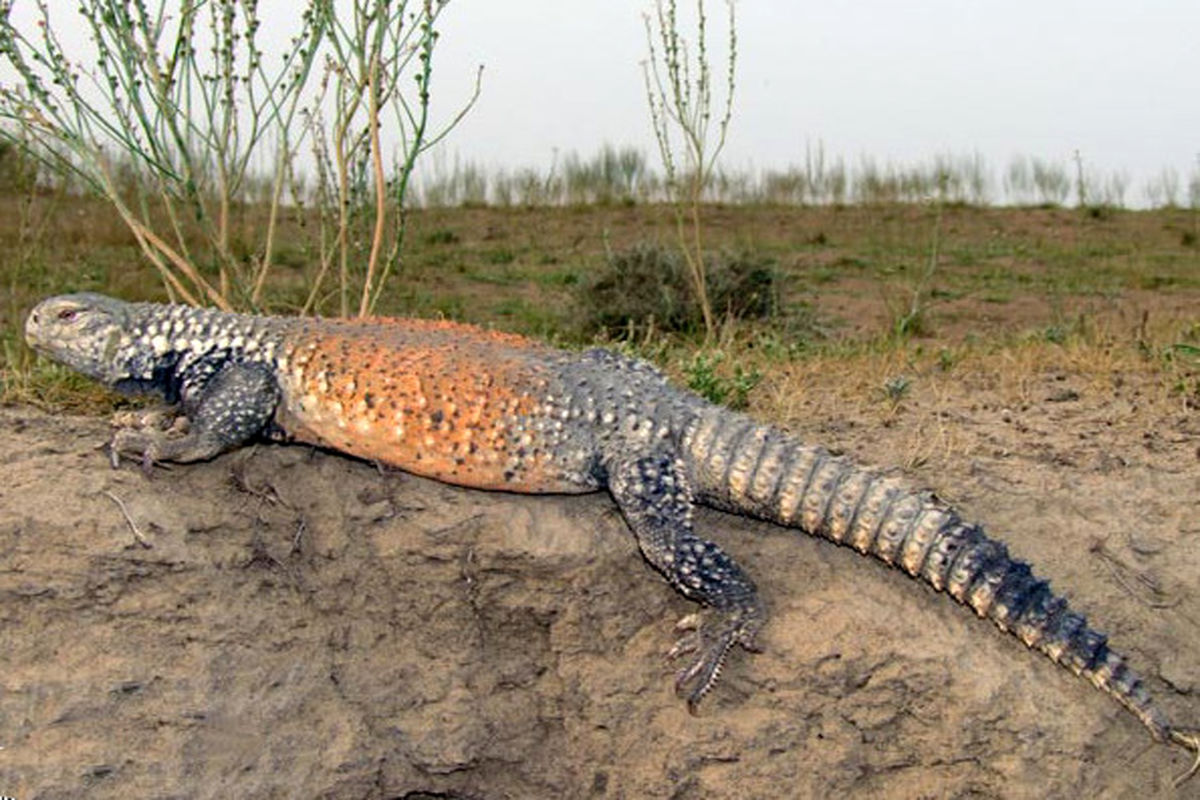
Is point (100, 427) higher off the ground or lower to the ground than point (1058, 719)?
higher

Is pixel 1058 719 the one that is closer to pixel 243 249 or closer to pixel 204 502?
pixel 204 502

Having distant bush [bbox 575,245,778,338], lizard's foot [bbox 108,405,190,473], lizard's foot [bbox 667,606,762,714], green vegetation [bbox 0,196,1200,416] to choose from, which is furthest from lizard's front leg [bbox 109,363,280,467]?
distant bush [bbox 575,245,778,338]

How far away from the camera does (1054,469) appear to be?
583 cm

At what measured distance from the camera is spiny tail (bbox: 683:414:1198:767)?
467 cm

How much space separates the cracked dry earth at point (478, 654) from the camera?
4.48 meters

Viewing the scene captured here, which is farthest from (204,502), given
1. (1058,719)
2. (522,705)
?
(1058,719)

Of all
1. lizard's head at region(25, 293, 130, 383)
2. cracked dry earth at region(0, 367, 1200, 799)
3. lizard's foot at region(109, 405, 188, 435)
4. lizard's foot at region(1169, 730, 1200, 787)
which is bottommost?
lizard's foot at region(1169, 730, 1200, 787)

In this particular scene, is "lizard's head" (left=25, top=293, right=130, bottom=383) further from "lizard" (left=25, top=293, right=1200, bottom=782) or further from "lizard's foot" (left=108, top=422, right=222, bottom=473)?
"lizard's foot" (left=108, top=422, right=222, bottom=473)

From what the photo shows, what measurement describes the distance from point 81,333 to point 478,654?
202 cm

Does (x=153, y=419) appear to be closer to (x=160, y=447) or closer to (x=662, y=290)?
(x=160, y=447)

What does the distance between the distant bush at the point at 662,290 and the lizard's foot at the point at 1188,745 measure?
24.5ft

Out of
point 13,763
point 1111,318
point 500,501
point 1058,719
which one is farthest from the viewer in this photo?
point 1111,318

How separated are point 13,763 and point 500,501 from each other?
1872mm

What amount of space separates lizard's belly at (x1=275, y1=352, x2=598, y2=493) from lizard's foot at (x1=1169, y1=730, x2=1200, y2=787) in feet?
7.41
